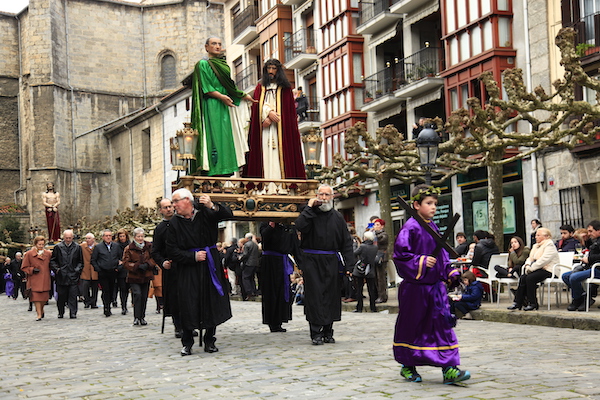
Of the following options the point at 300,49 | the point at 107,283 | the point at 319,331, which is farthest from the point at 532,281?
the point at 300,49

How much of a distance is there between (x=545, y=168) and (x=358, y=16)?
45.4 ft

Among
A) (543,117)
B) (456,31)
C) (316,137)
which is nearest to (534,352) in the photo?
(316,137)

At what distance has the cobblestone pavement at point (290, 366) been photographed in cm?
669

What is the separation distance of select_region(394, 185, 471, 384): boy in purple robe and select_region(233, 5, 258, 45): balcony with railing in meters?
39.9

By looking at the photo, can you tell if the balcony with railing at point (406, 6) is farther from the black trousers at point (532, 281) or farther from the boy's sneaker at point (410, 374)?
the boy's sneaker at point (410, 374)

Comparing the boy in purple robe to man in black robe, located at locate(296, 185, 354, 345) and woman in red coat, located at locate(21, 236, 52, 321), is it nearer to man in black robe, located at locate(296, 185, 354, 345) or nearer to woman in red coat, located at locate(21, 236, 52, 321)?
man in black robe, located at locate(296, 185, 354, 345)

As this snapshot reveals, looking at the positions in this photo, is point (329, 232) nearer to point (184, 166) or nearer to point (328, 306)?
point (328, 306)

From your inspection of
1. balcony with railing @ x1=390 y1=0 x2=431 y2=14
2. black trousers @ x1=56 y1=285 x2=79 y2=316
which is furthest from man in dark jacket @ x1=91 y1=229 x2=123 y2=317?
balcony with railing @ x1=390 y1=0 x2=431 y2=14

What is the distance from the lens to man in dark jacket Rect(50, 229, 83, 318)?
59.4 feet

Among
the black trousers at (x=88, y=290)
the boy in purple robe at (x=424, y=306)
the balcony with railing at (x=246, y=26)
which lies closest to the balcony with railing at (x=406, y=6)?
the balcony with railing at (x=246, y=26)

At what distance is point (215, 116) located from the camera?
12.1 m

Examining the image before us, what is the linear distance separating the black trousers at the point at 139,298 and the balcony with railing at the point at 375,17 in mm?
20612

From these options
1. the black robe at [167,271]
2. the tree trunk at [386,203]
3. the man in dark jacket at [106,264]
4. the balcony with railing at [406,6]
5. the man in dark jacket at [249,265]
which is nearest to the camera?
the black robe at [167,271]

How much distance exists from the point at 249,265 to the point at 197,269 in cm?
1286
